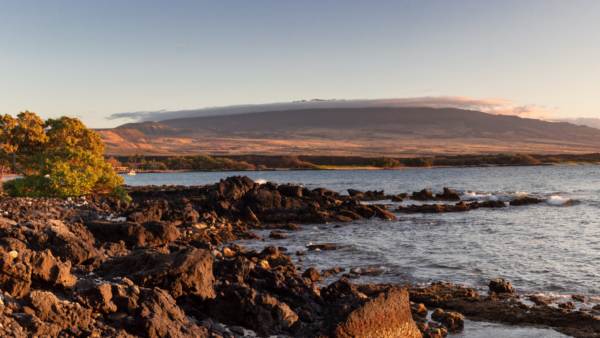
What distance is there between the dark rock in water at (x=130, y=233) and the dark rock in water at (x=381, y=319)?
12.6 meters

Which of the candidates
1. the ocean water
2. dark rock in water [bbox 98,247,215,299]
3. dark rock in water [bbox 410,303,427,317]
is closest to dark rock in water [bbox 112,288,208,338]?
dark rock in water [bbox 98,247,215,299]

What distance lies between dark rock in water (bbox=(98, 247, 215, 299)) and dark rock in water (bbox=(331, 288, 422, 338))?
11.4 feet

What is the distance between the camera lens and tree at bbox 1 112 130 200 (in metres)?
34.7

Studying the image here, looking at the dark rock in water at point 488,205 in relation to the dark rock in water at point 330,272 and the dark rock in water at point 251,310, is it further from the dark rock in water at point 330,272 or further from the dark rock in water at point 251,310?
the dark rock in water at point 251,310

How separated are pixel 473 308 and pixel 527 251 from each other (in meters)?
11.1

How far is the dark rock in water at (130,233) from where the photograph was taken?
59.7 ft

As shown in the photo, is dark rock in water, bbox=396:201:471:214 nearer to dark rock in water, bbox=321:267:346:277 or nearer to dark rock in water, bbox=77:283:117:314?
dark rock in water, bbox=321:267:346:277

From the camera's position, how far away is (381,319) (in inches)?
338

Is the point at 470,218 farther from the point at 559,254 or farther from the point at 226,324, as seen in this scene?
the point at 226,324

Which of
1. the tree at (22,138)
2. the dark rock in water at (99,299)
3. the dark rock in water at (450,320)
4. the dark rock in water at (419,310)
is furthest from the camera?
the tree at (22,138)

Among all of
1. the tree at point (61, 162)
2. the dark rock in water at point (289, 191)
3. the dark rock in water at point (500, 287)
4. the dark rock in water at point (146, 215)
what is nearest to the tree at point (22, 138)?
the tree at point (61, 162)

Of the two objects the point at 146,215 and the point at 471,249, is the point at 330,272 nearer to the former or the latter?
the point at 471,249

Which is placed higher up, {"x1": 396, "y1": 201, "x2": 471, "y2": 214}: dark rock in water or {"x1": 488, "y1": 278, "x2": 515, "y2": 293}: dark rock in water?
{"x1": 488, "y1": 278, "x2": 515, "y2": 293}: dark rock in water

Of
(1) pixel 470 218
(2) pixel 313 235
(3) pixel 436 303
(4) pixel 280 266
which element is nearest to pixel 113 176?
(2) pixel 313 235
